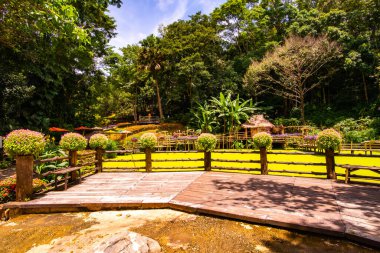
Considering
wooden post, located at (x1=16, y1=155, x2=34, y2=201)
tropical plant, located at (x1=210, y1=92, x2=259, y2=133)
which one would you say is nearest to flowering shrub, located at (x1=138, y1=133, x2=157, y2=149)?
wooden post, located at (x1=16, y1=155, x2=34, y2=201)

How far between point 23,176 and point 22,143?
33.6 inches

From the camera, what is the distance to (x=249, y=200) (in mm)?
5039

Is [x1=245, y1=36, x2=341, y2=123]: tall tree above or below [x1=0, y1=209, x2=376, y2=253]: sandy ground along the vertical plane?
above

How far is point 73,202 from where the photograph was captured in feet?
17.0

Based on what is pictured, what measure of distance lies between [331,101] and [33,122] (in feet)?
107

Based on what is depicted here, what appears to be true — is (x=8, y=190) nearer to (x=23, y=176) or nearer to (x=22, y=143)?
(x=23, y=176)

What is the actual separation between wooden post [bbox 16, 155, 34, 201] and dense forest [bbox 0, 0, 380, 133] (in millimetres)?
12589

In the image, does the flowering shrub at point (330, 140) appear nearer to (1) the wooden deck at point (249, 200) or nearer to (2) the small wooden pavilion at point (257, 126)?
(1) the wooden deck at point (249, 200)

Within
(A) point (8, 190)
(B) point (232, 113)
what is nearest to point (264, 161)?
(A) point (8, 190)

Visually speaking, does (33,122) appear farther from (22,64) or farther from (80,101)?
(22,64)

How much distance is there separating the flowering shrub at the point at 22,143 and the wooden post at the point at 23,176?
0.62ft

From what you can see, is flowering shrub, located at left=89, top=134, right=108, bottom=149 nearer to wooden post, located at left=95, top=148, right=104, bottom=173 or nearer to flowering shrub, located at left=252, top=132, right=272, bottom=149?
Answer: wooden post, located at left=95, top=148, right=104, bottom=173

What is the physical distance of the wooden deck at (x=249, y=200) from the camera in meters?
3.84

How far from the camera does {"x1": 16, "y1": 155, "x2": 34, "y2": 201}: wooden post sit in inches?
213
